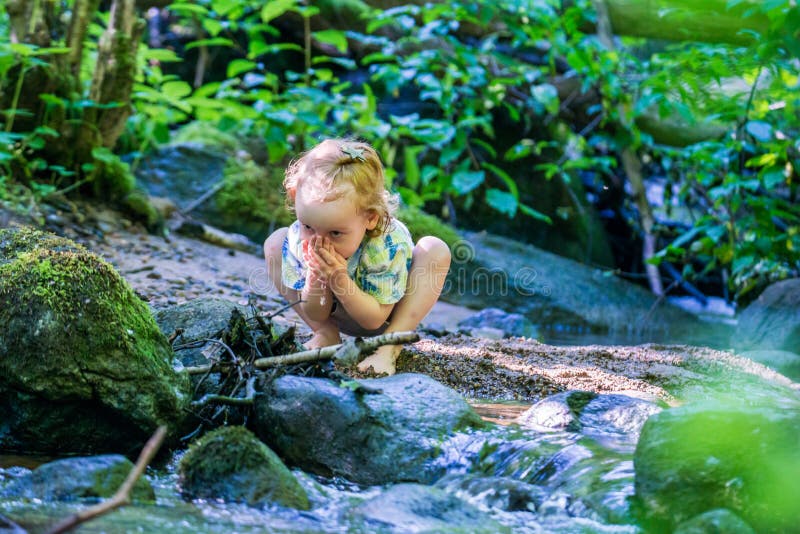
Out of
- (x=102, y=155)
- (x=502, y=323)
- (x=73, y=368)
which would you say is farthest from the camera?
(x=102, y=155)

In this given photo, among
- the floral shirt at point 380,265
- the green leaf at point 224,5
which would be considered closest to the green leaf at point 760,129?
the floral shirt at point 380,265

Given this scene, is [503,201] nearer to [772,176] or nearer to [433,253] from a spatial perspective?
[772,176]

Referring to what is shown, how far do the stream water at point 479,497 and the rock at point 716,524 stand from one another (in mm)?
164

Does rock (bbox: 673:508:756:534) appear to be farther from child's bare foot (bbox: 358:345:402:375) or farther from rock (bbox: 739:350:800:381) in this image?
rock (bbox: 739:350:800:381)

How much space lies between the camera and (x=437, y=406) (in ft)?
8.43

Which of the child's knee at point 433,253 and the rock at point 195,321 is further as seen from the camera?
the child's knee at point 433,253

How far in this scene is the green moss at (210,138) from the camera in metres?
8.30

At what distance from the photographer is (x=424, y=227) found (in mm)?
7922

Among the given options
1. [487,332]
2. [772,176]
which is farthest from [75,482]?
[772,176]

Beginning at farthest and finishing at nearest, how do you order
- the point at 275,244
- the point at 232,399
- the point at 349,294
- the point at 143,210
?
the point at 143,210, the point at 275,244, the point at 349,294, the point at 232,399

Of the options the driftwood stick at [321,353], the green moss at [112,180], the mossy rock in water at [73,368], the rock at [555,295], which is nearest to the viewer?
the mossy rock in water at [73,368]

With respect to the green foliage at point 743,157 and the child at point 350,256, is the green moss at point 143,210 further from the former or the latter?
the green foliage at point 743,157

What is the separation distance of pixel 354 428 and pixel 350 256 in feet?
3.92

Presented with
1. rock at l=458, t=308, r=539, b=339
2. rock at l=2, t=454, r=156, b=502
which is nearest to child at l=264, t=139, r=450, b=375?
rock at l=2, t=454, r=156, b=502
